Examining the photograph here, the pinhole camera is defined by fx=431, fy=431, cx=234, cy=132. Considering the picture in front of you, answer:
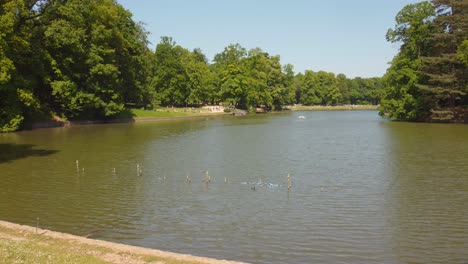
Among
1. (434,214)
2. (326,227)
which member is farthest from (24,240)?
(434,214)

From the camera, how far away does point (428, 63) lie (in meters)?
73.6

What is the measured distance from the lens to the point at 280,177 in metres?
25.8

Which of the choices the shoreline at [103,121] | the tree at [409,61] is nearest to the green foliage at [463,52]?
the tree at [409,61]

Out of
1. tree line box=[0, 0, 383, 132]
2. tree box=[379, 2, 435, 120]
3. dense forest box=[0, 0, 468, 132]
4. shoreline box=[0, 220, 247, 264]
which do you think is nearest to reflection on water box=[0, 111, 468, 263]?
shoreline box=[0, 220, 247, 264]

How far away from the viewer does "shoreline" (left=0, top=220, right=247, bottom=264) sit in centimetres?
1053

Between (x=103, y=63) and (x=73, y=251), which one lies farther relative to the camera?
(x=103, y=63)

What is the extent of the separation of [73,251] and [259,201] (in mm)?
10003

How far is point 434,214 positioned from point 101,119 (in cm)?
6896

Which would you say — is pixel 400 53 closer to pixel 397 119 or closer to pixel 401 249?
pixel 397 119

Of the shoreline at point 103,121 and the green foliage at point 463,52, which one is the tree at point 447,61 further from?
the shoreline at point 103,121

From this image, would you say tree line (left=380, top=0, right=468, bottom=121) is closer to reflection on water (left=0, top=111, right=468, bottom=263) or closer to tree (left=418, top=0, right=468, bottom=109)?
tree (left=418, top=0, right=468, bottom=109)

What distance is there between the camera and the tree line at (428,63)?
227 ft

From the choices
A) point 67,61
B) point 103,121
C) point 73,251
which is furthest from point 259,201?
point 103,121

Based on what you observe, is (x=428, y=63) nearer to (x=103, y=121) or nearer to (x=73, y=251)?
(x=103, y=121)
